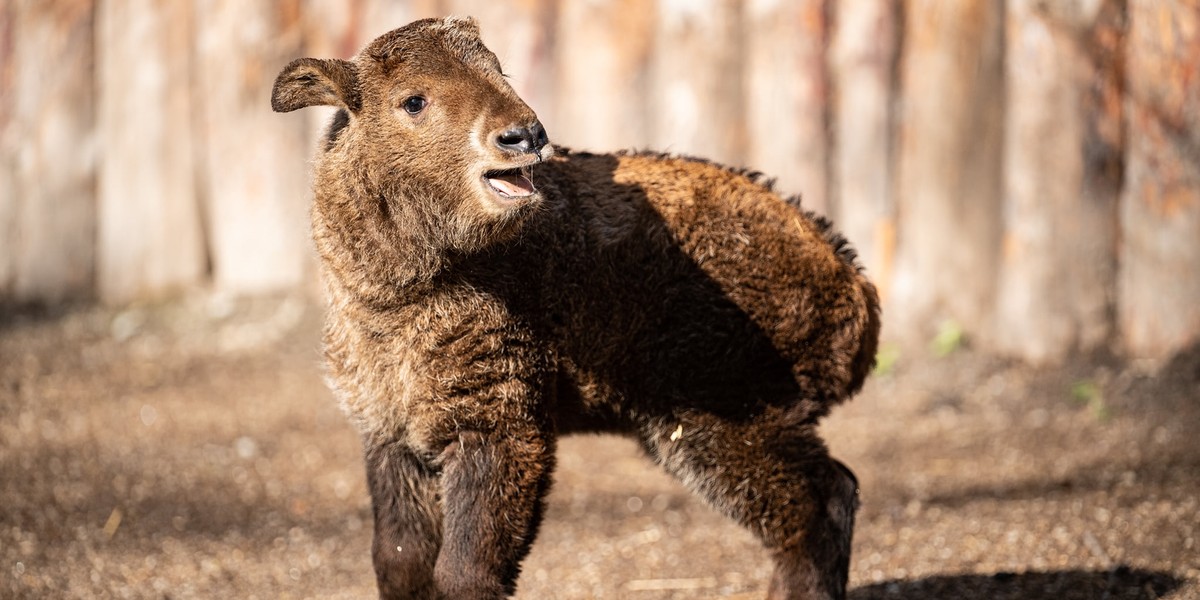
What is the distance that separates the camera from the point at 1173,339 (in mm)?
8258

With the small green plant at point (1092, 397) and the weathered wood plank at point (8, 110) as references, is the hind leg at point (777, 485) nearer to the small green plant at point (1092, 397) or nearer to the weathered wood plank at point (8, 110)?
the small green plant at point (1092, 397)

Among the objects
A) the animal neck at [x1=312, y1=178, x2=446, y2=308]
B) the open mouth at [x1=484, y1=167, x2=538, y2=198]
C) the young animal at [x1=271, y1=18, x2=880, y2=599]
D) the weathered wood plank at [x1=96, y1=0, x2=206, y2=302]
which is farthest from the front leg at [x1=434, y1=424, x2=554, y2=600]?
the weathered wood plank at [x1=96, y1=0, x2=206, y2=302]

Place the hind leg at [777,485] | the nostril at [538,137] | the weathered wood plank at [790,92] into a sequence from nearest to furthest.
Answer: the nostril at [538,137] < the hind leg at [777,485] < the weathered wood plank at [790,92]

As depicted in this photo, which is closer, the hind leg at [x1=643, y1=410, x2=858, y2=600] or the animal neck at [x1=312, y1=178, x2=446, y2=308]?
the animal neck at [x1=312, y1=178, x2=446, y2=308]

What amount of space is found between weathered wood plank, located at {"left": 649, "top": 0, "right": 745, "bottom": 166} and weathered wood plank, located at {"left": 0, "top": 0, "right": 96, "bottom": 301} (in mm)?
4457

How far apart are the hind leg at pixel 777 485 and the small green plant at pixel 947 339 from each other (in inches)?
164

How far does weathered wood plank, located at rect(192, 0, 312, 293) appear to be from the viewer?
10.5 meters

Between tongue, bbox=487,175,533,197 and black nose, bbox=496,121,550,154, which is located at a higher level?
black nose, bbox=496,121,550,154

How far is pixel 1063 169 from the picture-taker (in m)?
8.45

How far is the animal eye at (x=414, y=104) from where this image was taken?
472cm

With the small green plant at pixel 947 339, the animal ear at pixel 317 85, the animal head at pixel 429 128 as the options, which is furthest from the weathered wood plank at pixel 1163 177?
the animal ear at pixel 317 85

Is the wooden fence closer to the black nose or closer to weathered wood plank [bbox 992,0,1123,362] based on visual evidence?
weathered wood plank [bbox 992,0,1123,362]

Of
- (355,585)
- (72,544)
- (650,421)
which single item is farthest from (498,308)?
(72,544)

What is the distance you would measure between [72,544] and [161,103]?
479 centimetres
